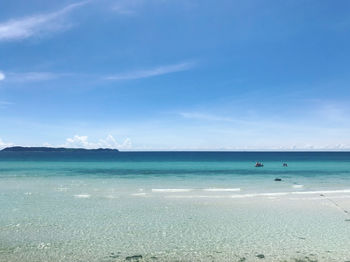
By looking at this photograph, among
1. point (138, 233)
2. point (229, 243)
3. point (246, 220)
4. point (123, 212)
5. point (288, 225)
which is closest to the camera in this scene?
point (229, 243)

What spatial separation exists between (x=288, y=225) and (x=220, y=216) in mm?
3866

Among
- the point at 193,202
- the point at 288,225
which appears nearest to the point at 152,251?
the point at 288,225

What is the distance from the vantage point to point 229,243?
39.8ft

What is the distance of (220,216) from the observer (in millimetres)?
16906

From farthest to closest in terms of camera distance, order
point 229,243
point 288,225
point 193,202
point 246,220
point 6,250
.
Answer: point 193,202
point 246,220
point 288,225
point 229,243
point 6,250

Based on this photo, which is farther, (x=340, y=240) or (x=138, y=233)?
(x=138, y=233)

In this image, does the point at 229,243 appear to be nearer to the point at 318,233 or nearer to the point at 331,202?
the point at 318,233

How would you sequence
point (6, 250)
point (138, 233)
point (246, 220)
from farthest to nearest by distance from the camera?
point (246, 220) < point (138, 233) < point (6, 250)

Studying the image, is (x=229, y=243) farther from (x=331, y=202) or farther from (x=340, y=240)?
(x=331, y=202)

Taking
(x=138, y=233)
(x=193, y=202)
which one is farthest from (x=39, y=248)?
(x=193, y=202)

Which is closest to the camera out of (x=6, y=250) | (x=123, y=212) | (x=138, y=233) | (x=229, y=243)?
(x=6, y=250)

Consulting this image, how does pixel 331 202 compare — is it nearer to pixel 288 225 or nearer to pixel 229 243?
pixel 288 225

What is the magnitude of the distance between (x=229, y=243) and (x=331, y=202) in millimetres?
13225

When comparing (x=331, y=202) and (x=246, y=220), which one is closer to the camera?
(x=246, y=220)
